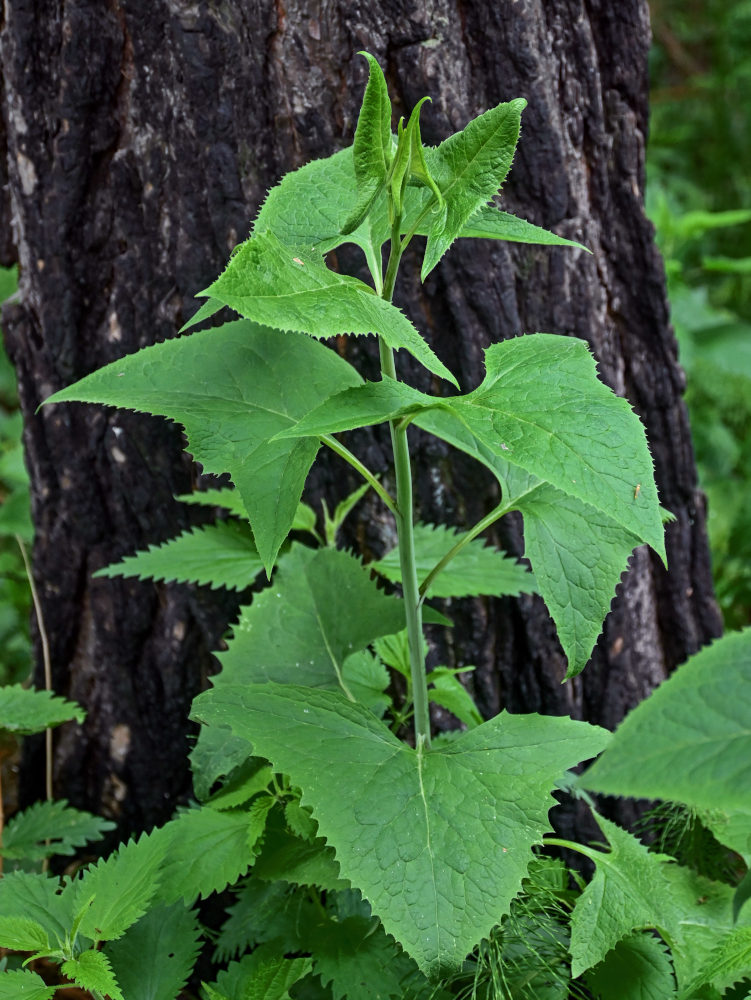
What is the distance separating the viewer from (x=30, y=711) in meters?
1.66

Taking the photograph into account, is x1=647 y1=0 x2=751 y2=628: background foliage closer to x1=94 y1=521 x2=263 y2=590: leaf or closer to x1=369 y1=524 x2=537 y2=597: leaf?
x1=369 y1=524 x2=537 y2=597: leaf

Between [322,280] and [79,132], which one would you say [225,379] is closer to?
[322,280]

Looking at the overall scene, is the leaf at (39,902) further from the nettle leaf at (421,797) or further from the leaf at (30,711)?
the nettle leaf at (421,797)

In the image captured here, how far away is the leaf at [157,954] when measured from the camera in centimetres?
136

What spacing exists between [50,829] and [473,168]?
4.78 ft

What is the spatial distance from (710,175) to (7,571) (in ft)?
14.8

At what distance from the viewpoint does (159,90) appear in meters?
1.61

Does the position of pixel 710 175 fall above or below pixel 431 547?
above

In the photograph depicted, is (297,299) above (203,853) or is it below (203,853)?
above

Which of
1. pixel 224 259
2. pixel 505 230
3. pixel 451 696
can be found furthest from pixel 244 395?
pixel 451 696

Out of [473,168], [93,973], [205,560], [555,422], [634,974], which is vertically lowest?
[634,974]

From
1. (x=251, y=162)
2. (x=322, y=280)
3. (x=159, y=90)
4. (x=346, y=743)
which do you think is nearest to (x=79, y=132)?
(x=159, y=90)

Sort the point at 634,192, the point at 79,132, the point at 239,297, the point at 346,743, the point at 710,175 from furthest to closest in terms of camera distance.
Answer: the point at 710,175, the point at 634,192, the point at 79,132, the point at 346,743, the point at 239,297

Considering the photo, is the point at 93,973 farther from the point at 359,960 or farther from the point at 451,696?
the point at 451,696
